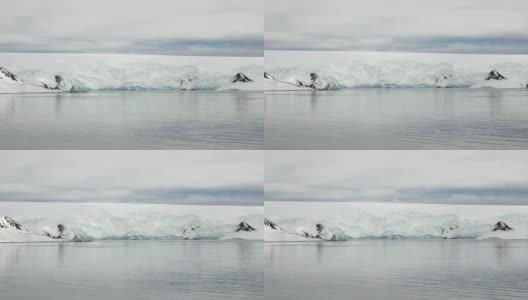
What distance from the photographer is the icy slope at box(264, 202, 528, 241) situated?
23.7 feet

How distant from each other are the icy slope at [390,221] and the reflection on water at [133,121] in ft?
2.50

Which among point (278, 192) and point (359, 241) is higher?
point (278, 192)

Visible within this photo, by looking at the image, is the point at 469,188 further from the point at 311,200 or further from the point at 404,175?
the point at 311,200

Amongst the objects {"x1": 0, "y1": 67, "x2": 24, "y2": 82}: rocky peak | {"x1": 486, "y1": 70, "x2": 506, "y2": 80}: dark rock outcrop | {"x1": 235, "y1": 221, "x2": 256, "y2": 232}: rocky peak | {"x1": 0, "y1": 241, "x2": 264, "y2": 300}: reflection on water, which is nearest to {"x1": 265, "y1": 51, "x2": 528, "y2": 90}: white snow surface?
{"x1": 486, "y1": 70, "x2": 506, "y2": 80}: dark rock outcrop

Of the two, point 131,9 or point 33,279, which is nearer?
point 33,279

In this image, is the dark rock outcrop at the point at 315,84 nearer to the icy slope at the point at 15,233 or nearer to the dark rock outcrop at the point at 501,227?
the dark rock outcrop at the point at 501,227

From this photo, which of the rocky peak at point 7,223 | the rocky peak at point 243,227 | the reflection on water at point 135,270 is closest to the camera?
the reflection on water at point 135,270

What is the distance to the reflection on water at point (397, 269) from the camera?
269 inches

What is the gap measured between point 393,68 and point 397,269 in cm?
188

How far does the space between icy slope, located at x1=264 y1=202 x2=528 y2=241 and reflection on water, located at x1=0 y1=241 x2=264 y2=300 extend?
0.40 meters

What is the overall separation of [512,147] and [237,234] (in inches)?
105

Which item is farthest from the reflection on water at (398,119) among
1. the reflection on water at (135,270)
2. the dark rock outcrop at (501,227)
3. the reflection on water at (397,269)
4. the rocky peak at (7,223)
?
the rocky peak at (7,223)

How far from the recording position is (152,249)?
7.23 m

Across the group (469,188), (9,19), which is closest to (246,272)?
(469,188)
